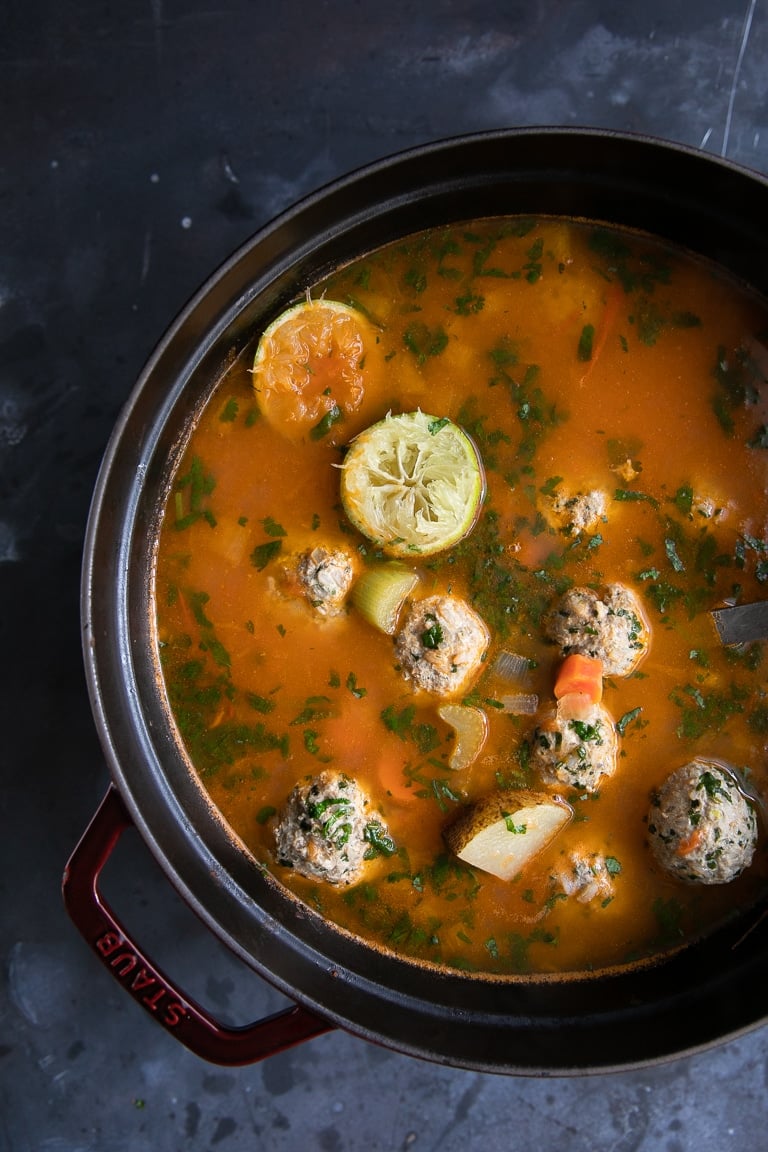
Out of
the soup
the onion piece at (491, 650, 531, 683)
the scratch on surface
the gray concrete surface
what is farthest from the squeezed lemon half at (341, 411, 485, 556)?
the scratch on surface

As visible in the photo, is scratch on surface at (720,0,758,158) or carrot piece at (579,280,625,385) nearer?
carrot piece at (579,280,625,385)

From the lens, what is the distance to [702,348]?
112 inches

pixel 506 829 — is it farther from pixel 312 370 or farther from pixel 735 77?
Answer: pixel 735 77

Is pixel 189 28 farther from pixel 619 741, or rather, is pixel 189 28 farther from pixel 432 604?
pixel 619 741

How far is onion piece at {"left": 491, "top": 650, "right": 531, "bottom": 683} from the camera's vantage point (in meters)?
2.79

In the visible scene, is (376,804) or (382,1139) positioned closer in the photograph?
(376,804)

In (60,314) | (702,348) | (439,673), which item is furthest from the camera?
(60,314)

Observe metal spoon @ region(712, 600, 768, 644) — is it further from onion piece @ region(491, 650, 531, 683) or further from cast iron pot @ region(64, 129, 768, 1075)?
cast iron pot @ region(64, 129, 768, 1075)

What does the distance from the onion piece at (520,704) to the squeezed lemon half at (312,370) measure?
0.99 metres

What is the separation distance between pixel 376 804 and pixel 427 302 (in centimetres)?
162

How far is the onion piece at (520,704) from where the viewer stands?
2777mm

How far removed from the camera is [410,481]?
268cm

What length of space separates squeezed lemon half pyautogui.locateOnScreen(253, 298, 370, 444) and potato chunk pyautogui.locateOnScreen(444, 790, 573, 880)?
1246mm

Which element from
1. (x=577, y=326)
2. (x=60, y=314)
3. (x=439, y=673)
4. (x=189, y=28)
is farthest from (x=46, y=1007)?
(x=189, y=28)
